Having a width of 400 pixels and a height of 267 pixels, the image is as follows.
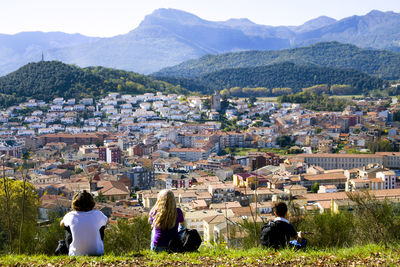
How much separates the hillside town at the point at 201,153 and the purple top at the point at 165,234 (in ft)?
17.9

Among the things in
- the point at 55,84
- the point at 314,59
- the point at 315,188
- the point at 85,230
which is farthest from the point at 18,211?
the point at 314,59

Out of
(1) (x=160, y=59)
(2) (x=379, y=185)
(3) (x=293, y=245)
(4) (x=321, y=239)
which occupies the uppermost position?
(1) (x=160, y=59)

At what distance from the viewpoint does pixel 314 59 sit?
97.8 meters

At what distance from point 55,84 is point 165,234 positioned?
50786 millimetres

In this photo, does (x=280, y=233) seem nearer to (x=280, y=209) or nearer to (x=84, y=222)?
(x=280, y=209)

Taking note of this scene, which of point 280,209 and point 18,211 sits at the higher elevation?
point 280,209

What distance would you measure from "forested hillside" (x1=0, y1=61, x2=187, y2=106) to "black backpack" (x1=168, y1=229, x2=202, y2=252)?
153 feet

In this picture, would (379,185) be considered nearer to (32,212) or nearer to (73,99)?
(32,212)

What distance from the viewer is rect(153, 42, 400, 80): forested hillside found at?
90875 mm

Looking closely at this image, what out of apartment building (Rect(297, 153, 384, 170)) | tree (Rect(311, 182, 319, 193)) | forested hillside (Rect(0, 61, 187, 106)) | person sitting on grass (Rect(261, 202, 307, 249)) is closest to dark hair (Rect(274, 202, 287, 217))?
person sitting on grass (Rect(261, 202, 307, 249))

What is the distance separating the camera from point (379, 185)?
20.8 m

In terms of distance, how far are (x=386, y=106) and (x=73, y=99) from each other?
32.1 meters

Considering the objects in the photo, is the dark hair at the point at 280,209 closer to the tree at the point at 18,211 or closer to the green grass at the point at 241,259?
the green grass at the point at 241,259

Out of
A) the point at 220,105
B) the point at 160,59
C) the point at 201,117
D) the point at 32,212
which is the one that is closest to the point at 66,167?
the point at 32,212
